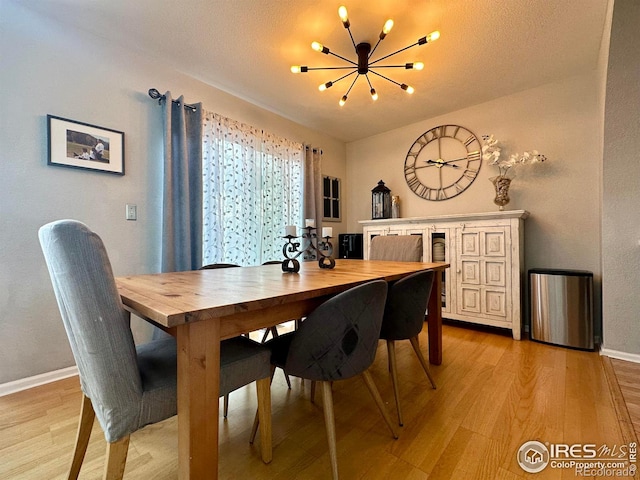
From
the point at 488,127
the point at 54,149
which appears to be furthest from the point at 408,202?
the point at 54,149

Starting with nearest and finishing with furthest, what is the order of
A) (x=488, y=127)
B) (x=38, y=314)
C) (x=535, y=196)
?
(x=38, y=314) → (x=535, y=196) → (x=488, y=127)

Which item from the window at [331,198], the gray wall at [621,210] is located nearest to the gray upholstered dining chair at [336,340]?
the gray wall at [621,210]

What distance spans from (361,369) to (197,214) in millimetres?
2029

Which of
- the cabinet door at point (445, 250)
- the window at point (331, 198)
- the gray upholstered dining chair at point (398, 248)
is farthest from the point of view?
the window at point (331, 198)

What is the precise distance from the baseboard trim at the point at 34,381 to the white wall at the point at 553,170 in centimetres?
395

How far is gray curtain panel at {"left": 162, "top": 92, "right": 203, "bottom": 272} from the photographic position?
2.32 meters

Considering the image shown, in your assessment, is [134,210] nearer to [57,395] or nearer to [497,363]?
[57,395]

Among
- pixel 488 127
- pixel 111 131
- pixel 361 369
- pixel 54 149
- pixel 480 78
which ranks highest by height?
pixel 480 78

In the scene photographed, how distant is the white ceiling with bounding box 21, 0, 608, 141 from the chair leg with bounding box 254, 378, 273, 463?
224 centimetres

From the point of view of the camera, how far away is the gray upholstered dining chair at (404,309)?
1448 mm

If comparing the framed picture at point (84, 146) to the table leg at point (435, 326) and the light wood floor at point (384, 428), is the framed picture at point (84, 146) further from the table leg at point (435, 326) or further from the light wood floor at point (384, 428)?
the table leg at point (435, 326)

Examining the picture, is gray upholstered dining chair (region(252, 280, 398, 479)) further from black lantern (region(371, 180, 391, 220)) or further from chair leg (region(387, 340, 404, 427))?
black lantern (region(371, 180, 391, 220))

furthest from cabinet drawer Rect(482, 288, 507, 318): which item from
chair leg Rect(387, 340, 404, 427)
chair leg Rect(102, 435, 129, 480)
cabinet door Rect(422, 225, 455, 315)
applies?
chair leg Rect(102, 435, 129, 480)

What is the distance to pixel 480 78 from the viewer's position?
8.74 ft
